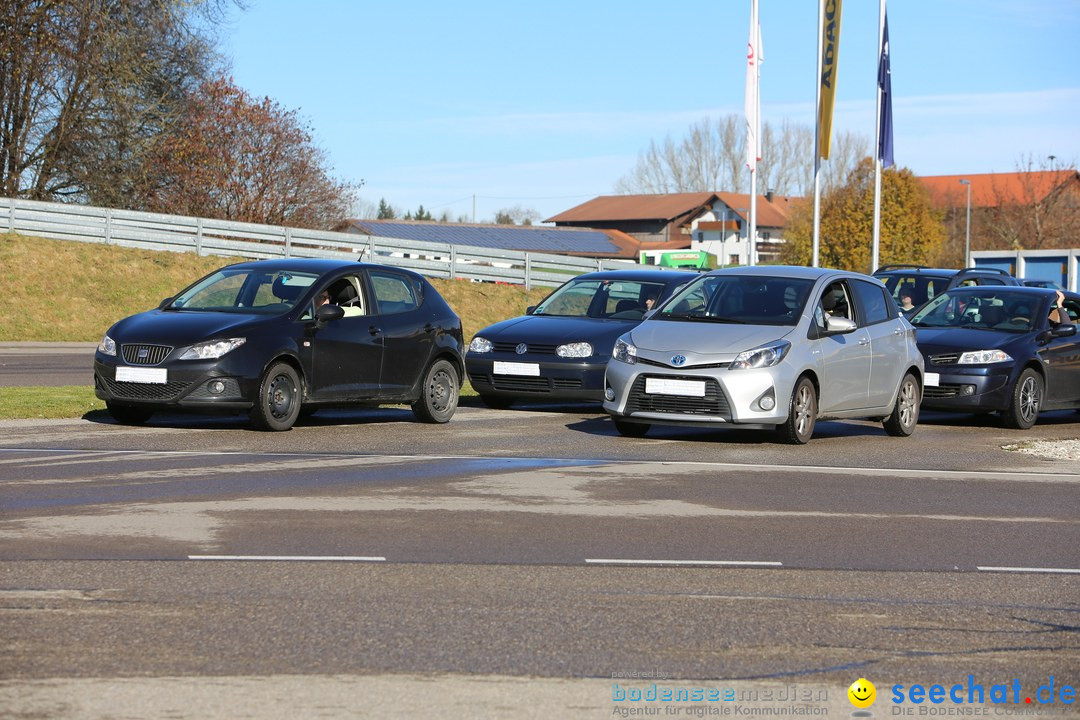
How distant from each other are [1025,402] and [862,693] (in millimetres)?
13022

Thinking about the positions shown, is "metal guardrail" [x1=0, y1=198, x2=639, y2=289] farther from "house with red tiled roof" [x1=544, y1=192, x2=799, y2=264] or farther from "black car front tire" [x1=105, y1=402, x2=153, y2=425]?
"house with red tiled roof" [x1=544, y1=192, x2=799, y2=264]

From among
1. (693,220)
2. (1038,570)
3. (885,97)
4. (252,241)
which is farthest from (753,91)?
(693,220)

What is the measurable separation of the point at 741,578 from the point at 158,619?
282 cm

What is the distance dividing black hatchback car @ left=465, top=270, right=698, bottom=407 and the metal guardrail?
21.2 m

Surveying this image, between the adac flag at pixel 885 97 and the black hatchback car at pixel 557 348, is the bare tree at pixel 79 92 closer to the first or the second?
the adac flag at pixel 885 97

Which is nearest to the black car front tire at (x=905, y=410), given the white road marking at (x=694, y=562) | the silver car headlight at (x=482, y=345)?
the silver car headlight at (x=482, y=345)

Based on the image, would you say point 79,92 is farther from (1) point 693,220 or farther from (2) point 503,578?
(1) point 693,220

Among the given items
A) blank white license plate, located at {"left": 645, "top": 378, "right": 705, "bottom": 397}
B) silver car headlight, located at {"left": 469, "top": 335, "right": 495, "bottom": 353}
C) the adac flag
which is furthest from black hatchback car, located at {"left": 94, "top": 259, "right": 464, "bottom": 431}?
the adac flag

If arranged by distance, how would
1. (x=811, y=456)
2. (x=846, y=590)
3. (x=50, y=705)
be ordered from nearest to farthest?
(x=50, y=705) < (x=846, y=590) < (x=811, y=456)

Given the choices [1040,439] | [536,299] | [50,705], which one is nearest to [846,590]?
[50,705]

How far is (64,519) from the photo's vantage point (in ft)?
27.8

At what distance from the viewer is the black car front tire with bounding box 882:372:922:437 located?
15.6 metres

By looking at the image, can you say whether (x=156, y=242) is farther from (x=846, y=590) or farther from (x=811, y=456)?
(x=846, y=590)

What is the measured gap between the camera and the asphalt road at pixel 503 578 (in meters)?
5.22
